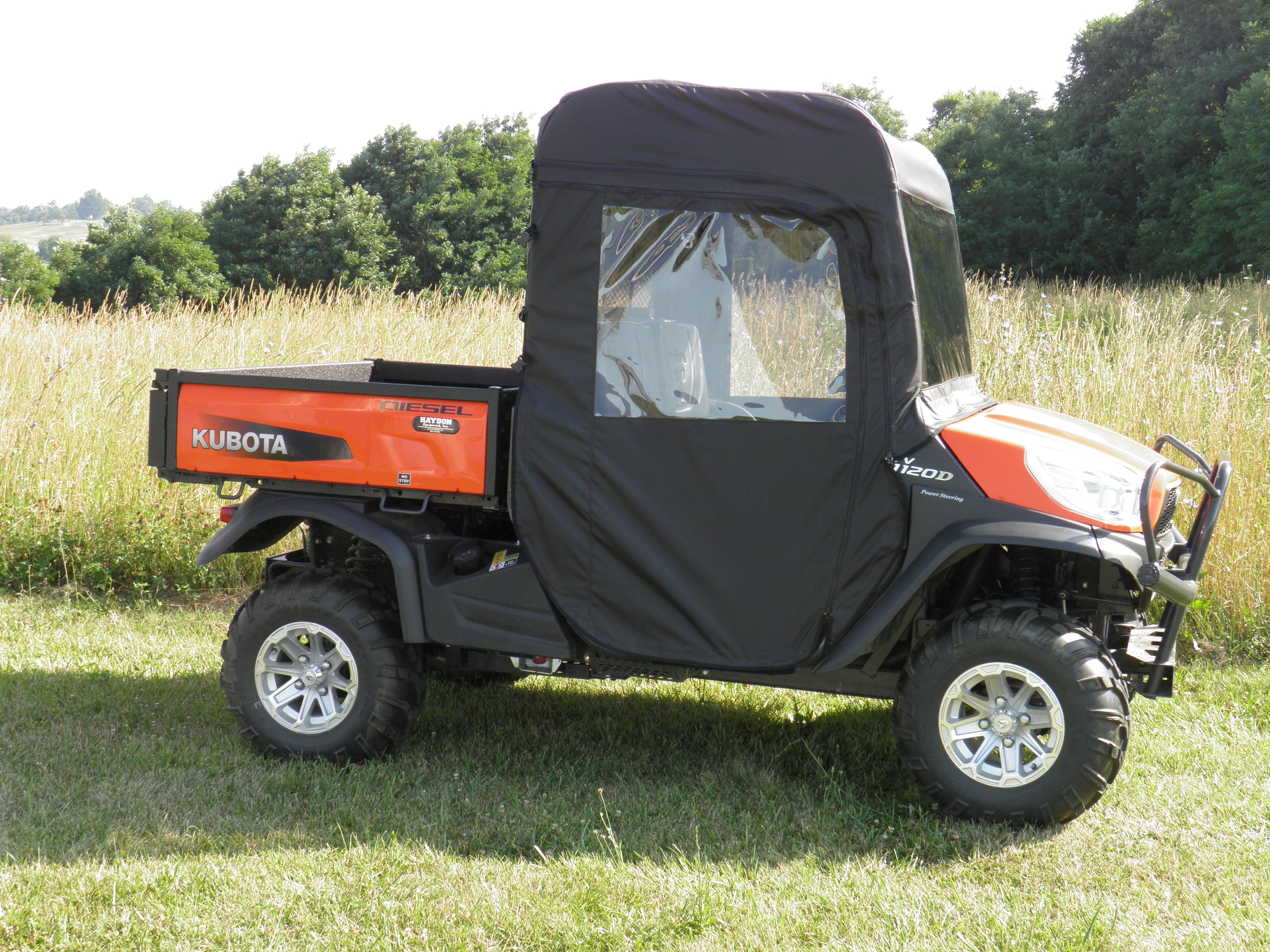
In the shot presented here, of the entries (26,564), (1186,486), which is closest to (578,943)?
(1186,486)

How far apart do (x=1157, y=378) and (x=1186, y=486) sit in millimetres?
1022

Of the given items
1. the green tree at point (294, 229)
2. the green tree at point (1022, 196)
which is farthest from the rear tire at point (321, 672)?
the green tree at point (1022, 196)

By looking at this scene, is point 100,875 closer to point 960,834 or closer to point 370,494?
point 370,494

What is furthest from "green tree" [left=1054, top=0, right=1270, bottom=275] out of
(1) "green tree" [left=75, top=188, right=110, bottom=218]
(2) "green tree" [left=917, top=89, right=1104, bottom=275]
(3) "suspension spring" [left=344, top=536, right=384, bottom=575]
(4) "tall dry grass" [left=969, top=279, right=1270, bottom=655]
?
(1) "green tree" [left=75, top=188, right=110, bottom=218]

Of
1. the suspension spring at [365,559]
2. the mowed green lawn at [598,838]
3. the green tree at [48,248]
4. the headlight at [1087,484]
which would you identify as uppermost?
the green tree at [48,248]

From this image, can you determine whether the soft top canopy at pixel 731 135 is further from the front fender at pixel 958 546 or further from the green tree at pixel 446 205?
the green tree at pixel 446 205

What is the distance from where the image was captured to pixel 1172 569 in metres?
3.49

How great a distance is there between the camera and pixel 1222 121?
98.4 feet

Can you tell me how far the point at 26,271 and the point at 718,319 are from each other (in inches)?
1520

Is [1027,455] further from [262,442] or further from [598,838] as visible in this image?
[262,442]

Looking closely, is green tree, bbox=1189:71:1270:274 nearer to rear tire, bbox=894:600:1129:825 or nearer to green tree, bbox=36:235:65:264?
rear tire, bbox=894:600:1129:825

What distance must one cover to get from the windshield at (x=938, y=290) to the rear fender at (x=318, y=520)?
1.98 meters

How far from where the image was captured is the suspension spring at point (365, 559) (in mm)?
4316

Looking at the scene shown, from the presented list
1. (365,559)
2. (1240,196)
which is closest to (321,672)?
(365,559)
